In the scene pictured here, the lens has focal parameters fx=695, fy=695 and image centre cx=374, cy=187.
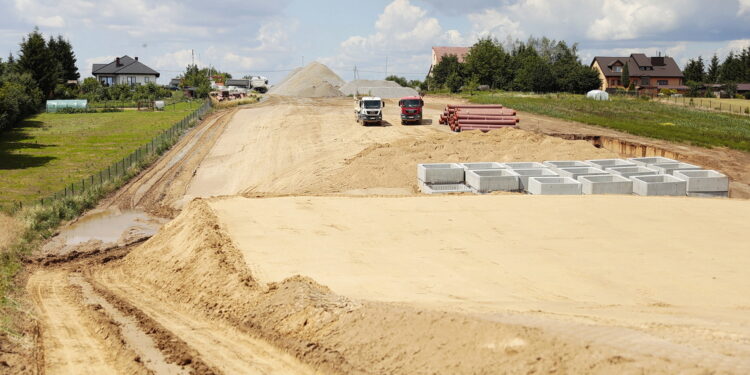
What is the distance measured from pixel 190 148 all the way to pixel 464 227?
96.7 feet

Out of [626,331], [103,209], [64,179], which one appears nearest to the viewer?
[626,331]

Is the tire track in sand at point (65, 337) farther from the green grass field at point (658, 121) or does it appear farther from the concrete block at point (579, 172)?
the green grass field at point (658, 121)

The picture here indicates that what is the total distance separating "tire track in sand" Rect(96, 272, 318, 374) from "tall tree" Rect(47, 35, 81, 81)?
10560 centimetres

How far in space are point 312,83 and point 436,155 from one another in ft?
263

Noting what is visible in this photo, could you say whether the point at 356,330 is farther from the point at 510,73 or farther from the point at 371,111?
the point at 510,73

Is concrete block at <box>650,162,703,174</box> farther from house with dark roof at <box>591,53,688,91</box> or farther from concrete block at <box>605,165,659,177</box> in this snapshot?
house with dark roof at <box>591,53,688,91</box>

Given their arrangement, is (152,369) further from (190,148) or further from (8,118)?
(8,118)

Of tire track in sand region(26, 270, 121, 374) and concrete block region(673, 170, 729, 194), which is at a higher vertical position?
concrete block region(673, 170, 729, 194)

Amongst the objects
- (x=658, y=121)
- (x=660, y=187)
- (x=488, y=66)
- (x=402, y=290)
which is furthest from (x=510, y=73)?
(x=402, y=290)

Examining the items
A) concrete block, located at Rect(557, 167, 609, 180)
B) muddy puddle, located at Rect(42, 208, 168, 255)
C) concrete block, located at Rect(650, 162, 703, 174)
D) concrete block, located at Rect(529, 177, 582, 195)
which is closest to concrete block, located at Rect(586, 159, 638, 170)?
concrete block, located at Rect(650, 162, 703, 174)

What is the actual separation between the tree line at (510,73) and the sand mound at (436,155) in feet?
212

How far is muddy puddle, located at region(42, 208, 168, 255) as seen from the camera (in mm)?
23217

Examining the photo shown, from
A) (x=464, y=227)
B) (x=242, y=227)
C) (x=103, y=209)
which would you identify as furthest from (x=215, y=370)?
(x=103, y=209)

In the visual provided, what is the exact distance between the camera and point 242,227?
1866 cm
